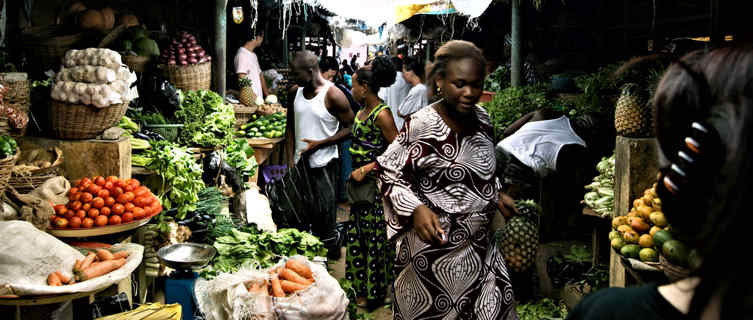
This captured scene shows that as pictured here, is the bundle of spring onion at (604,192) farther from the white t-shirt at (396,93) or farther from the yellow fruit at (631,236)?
the white t-shirt at (396,93)

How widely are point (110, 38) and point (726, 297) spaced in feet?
19.4

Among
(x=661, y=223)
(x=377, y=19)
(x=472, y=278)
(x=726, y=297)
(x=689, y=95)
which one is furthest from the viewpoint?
(x=377, y=19)

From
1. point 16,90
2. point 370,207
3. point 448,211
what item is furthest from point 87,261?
point 370,207

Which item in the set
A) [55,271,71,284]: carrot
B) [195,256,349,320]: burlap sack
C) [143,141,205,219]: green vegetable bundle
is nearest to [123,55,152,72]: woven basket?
[143,141,205,219]: green vegetable bundle

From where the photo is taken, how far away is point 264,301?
3.38 meters

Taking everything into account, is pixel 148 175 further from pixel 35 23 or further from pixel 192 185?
pixel 35 23

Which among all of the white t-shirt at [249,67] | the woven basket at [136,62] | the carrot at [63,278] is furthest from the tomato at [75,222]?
the white t-shirt at [249,67]

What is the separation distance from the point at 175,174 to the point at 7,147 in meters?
1.59

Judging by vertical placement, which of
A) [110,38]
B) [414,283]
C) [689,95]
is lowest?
[414,283]

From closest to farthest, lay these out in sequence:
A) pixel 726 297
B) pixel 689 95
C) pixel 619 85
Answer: pixel 726 297, pixel 689 95, pixel 619 85

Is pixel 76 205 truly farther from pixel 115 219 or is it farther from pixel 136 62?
pixel 136 62

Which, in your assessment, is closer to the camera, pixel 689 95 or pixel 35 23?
pixel 689 95

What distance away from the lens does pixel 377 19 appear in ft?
30.9

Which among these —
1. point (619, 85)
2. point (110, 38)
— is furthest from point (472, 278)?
point (110, 38)
